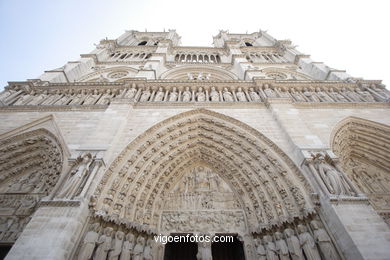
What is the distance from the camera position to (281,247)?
4.24 meters

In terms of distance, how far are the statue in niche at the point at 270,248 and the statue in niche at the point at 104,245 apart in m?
3.34

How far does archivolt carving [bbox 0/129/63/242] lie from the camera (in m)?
4.83

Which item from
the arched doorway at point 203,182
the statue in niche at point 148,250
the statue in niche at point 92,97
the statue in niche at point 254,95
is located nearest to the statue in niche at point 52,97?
the statue in niche at point 92,97

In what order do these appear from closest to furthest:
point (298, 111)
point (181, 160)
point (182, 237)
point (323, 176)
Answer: point (323, 176) → point (182, 237) → point (181, 160) → point (298, 111)

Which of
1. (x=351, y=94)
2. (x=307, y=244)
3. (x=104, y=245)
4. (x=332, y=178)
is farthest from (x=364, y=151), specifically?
(x=104, y=245)

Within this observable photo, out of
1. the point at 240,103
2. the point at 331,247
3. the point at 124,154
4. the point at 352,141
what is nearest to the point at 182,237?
the point at 124,154

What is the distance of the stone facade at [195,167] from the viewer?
387 centimetres

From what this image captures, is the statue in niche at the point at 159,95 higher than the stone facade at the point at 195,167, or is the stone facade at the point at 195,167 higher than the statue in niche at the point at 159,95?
the statue in niche at the point at 159,95

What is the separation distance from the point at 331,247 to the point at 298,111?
4376mm

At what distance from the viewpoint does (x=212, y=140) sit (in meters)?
6.71

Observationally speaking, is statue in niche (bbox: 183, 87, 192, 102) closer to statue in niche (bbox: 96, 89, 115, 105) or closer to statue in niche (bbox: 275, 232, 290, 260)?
statue in niche (bbox: 96, 89, 115, 105)

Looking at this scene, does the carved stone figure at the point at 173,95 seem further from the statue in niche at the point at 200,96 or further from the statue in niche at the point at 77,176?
the statue in niche at the point at 77,176

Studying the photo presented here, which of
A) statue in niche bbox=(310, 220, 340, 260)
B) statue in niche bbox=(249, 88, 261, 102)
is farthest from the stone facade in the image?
statue in niche bbox=(249, 88, 261, 102)

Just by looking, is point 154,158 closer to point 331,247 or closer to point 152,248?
point 152,248
